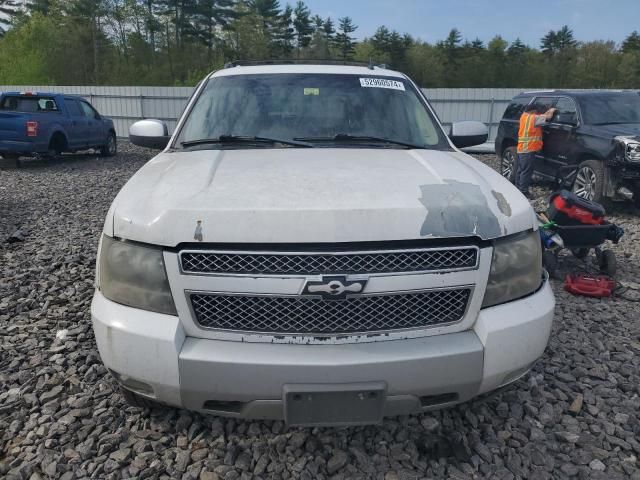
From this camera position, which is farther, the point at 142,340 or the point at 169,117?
the point at 169,117

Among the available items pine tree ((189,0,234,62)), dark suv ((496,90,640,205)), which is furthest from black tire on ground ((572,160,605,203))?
pine tree ((189,0,234,62))

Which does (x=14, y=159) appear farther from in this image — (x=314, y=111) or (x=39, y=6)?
(x=39, y=6)

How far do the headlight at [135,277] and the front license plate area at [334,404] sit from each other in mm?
581

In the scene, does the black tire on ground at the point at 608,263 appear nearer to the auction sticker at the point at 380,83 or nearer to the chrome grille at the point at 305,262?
the auction sticker at the point at 380,83

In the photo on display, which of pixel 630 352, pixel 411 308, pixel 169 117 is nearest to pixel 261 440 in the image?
pixel 411 308

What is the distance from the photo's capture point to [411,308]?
1990mm

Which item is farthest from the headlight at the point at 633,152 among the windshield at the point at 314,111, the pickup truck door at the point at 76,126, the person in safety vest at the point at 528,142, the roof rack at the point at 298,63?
the pickup truck door at the point at 76,126

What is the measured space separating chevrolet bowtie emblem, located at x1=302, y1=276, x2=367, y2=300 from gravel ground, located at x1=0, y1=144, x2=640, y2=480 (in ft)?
2.80

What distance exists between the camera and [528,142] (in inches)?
354

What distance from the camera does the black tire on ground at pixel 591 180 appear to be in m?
7.71

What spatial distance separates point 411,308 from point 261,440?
3.43ft

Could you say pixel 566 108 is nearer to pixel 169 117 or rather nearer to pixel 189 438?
pixel 189 438

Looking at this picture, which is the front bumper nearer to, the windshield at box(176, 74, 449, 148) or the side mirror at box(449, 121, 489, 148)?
the windshield at box(176, 74, 449, 148)

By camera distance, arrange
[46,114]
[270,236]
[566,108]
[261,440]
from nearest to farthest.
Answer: [270,236], [261,440], [566,108], [46,114]
